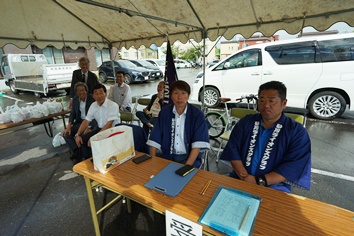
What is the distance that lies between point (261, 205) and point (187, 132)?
3.30 ft

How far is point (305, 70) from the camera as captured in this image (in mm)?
4602

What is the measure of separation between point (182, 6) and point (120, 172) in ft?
8.98

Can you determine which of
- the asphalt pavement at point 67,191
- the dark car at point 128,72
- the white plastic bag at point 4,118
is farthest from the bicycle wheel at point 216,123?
the dark car at point 128,72

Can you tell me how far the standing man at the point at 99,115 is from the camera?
9.16 ft

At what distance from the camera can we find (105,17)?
3.69 m

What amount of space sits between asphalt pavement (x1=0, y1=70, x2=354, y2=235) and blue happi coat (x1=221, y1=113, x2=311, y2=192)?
1.17m

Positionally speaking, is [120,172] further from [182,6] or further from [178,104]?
[182,6]

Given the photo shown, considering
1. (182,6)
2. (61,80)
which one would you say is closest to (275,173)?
(182,6)

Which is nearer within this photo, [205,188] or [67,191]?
[205,188]

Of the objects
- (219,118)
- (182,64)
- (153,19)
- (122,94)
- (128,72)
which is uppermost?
(182,64)

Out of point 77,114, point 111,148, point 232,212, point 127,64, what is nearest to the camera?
point 232,212

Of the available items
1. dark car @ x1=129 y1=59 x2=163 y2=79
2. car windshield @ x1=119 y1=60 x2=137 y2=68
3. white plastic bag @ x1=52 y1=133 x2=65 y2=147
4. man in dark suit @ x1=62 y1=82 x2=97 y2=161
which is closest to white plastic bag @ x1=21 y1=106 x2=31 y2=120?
white plastic bag @ x1=52 y1=133 x2=65 y2=147

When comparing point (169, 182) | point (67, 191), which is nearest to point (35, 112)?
point (67, 191)

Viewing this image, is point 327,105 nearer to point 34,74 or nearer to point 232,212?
point 232,212
